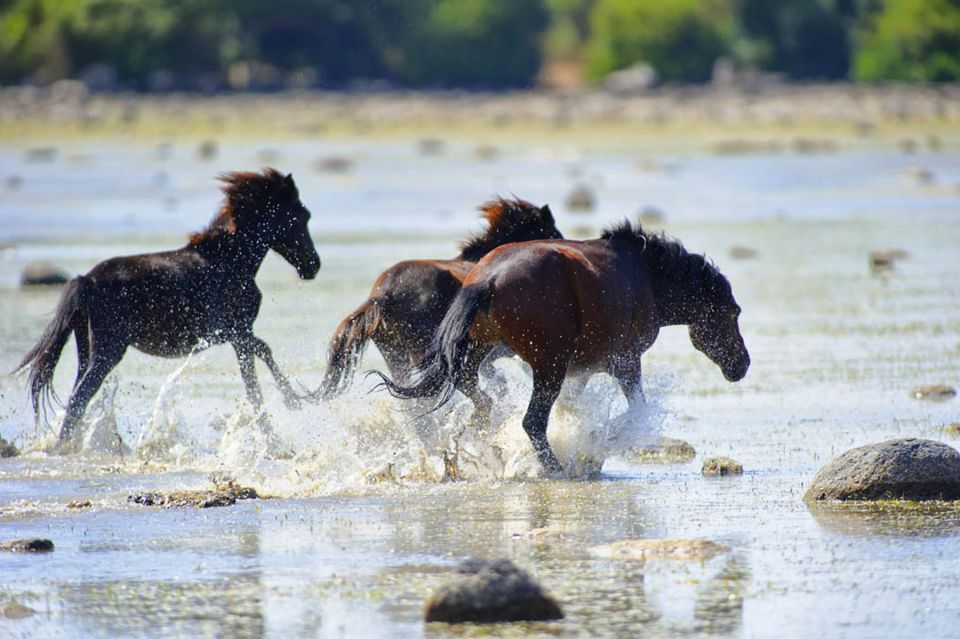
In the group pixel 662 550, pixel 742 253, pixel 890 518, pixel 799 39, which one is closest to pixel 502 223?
pixel 890 518

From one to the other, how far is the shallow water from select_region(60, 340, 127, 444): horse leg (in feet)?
Answer: 0.41

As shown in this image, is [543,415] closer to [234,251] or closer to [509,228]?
[509,228]

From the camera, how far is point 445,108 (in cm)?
6175

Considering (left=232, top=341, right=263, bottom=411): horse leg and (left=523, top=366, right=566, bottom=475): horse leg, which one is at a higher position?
(left=232, top=341, right=263, bottom=411): horse leg

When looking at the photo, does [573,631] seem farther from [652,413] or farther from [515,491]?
[652,413]

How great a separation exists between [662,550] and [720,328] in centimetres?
309

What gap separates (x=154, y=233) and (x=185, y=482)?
15.1 metres

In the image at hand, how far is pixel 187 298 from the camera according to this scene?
414 inches

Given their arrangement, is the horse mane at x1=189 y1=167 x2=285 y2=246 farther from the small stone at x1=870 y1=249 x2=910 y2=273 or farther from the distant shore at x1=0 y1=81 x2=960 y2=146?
the distant shore at x1=0 y1=81 x2=960 y2=146

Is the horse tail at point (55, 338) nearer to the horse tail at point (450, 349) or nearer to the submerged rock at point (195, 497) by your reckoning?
the submerged rock at point (195, 497)

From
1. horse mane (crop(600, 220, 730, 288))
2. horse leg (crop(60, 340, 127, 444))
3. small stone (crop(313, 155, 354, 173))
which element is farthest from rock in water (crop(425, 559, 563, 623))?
small stone (crop(313, 155, 354, 173))

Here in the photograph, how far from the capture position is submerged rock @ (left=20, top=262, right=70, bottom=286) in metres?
18.0

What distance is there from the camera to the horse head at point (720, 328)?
9.80 m

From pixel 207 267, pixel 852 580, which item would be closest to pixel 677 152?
pixel 207 267
